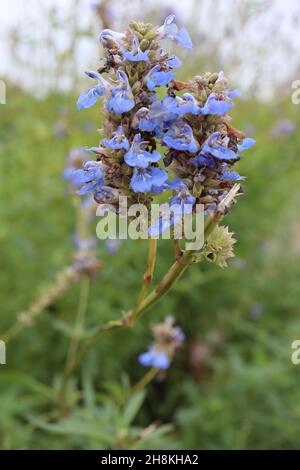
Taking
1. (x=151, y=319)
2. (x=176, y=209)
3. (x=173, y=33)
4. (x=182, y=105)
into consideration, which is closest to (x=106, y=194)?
(x=176, y=209)

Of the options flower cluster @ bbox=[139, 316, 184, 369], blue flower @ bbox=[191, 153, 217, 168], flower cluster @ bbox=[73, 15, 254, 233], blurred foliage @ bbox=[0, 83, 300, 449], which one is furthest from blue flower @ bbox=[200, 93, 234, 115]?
flower cluster @ bbox=[139, 316, 184, 369]

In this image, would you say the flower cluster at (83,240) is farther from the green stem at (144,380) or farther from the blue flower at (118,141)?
the blue flower at (118,141)

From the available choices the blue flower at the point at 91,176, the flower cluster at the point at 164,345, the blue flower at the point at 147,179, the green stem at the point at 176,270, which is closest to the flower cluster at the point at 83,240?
the flower cluster at the point at 164,345

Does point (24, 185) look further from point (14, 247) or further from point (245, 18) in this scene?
point (245, 18)

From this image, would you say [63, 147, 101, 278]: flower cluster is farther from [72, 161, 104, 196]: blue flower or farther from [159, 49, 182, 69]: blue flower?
[159, 49, 182, 69]: blue flower
